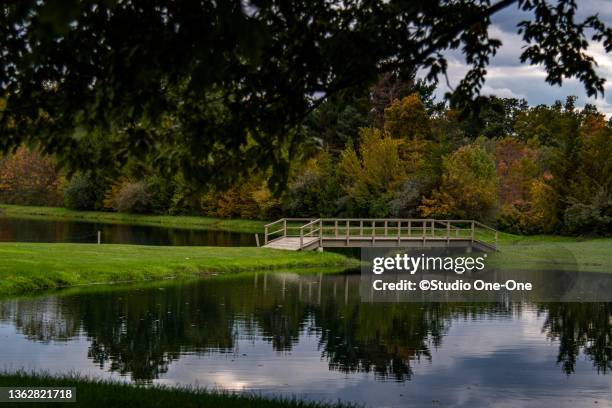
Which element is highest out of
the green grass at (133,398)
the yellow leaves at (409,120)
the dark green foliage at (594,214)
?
the yellow leaves at (409,120)

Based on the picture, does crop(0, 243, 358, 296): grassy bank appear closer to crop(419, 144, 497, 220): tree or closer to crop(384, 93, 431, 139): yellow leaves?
crop(419, 144, 497, 220): tree

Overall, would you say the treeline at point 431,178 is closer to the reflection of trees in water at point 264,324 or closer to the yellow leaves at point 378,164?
the yellow leaves at point 378,164

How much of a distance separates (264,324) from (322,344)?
3.65 m

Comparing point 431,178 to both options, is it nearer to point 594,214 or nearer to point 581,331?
point 594,214

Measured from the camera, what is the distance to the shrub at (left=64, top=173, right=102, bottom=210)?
350 ft

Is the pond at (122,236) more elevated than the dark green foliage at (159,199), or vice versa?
the dark green foliage at (159,199)

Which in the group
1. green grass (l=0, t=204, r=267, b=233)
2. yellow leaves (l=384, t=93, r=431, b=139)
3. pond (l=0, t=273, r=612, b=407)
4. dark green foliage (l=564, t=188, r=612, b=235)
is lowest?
pond (l=0, t=273, r=612, b=407)

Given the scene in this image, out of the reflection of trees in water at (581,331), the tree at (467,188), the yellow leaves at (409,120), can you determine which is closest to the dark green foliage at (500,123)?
the yellow leaves at (409,120)

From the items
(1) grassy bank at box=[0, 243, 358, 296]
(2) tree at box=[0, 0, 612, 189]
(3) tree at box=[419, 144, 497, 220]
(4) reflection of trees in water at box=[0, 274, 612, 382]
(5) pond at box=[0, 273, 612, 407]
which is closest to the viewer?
(2) tree at box=[0, 0, 612, 189]

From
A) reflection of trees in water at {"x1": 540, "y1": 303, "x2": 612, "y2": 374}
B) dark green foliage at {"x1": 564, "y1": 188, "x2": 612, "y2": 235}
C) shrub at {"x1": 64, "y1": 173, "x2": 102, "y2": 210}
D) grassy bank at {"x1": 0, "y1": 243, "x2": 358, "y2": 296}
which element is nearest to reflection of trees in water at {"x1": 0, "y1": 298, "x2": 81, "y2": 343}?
grassy bank at {"x1": 0, "y1": 243, "x2": 358, "y2": 296}

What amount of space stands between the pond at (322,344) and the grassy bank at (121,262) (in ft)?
6.98

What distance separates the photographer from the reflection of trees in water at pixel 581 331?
21.6 meters

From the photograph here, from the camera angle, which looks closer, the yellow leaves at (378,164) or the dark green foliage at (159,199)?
the yellow leaves at (378,164)

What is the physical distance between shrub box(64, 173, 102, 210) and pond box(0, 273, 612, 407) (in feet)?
250
